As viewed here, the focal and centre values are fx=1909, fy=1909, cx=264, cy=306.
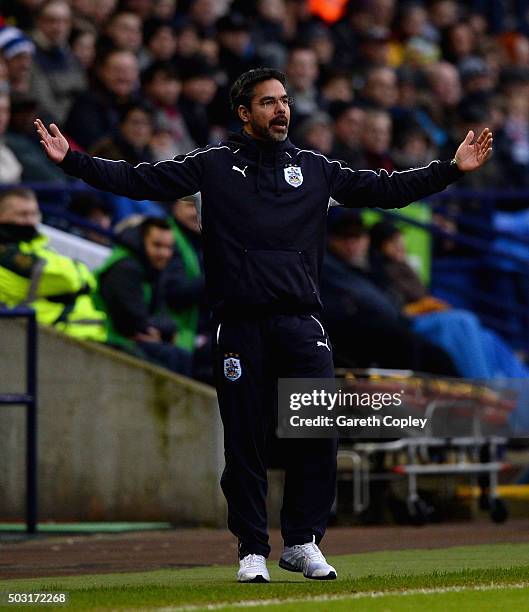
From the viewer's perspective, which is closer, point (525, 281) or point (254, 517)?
point (254, 517)

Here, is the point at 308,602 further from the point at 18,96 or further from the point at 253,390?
the point at 18,96

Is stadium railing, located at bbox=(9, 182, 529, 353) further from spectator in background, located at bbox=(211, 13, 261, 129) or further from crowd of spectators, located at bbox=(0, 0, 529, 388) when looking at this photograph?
spectator in background, located at bbox=(211, 13, 261, 129)

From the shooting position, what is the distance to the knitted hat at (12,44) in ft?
49.4

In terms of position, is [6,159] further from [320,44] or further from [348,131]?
[320,44]

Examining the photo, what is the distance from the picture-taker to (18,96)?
1492 cm

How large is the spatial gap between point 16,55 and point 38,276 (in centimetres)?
297

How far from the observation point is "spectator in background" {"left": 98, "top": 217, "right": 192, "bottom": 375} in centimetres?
1305

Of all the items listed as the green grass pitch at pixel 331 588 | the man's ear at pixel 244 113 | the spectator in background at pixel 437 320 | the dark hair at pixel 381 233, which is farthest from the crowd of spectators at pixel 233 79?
the man's ear at pixel 244 113

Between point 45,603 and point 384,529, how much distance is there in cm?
594

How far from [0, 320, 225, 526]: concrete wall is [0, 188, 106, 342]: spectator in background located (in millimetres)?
332

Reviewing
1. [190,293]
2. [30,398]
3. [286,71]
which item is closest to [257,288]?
[30,398]

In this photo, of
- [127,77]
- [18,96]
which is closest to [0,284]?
[18,96]

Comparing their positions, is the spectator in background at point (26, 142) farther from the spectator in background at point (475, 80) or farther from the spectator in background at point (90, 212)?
the spectator in background at point (475, 80)

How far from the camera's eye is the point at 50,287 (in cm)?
1289
